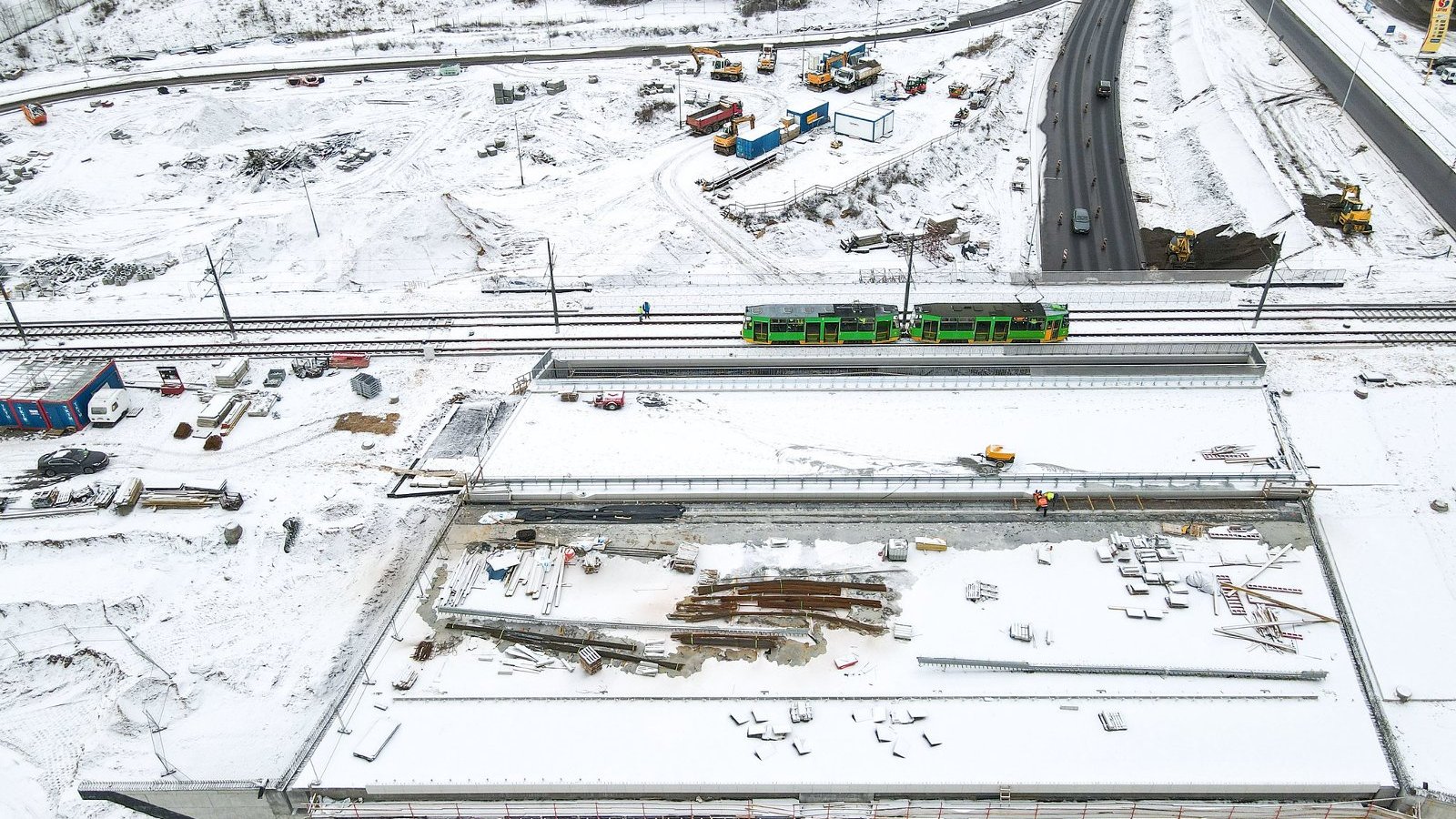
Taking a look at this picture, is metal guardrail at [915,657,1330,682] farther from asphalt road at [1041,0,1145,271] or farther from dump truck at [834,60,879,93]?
dump truck at [834,60,879,93]

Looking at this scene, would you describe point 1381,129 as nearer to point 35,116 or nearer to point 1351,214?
point 1351,214

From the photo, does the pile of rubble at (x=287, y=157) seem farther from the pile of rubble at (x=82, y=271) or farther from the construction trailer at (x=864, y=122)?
the construction trailer at (x=864, y=122)

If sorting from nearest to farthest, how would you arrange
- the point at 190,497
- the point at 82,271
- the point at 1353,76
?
the point at 190,497 → the point at 82,271 → the point at 1353,76

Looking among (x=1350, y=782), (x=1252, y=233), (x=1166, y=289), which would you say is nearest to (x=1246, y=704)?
(x=1350, y=782)

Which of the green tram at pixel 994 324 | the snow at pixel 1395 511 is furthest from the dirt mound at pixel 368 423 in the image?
the snow at pixel 1395 511

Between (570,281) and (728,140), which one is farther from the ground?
(728,140)

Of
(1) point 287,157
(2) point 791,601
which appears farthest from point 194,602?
(1) point 287,157
